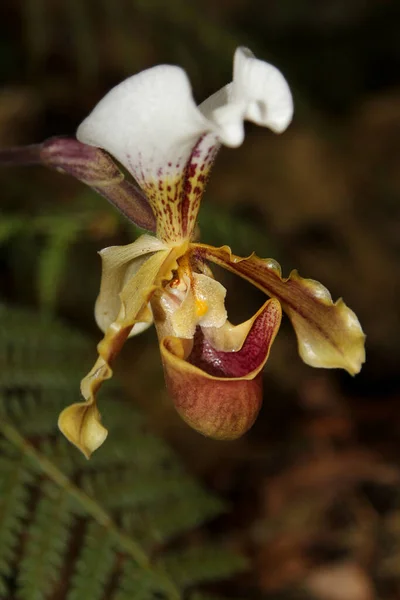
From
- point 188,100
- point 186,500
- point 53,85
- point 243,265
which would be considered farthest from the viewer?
point 53,85

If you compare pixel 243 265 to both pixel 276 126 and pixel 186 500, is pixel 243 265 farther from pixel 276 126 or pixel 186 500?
pixel 186 500

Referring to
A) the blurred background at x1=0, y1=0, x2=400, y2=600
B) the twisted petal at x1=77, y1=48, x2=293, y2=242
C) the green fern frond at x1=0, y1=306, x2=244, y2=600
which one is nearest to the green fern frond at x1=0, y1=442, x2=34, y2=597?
the green fern frond at x1=0, y1=306, x2=244, y2=600

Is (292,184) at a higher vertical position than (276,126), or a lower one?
lower

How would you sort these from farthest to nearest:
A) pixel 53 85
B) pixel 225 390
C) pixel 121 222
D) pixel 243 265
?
pixel 53 85
pixel 121 222
pixel 243 265
pixel 225 390

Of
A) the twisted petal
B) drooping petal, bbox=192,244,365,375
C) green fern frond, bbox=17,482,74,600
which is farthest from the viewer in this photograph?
green fern frond, bbox=17,482,74,600

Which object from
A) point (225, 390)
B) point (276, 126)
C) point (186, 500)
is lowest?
point (186, 500)

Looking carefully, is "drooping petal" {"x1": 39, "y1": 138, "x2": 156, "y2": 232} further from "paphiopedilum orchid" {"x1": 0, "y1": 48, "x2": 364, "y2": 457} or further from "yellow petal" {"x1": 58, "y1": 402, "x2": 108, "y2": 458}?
"yellow petal" {"x1": 58, "y1": 402, "x2": 108, "y2": 458}

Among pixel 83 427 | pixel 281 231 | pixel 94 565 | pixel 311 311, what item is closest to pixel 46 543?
pixel 94 565

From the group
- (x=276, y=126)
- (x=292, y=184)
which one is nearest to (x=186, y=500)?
(x=276, y=126)
